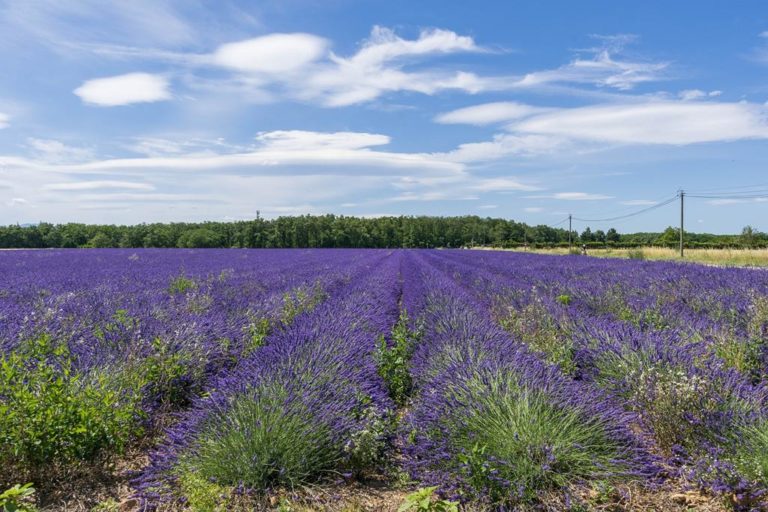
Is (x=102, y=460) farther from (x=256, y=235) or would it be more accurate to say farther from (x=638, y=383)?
(x=256, y=235)

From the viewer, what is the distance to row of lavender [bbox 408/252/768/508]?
119 inches

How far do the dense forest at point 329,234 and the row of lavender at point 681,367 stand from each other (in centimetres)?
6244

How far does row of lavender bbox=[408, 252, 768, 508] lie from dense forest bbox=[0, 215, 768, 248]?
62435 mm

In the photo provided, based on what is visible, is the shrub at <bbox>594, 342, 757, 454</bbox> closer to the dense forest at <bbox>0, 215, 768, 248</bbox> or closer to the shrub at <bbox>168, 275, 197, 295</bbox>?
the shrub at <bbox>168, 275, 197, 295</bbox>

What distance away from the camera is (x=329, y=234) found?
94875mm

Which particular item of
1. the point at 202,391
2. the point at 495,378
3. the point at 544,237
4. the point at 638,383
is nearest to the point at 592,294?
the point at 638,383

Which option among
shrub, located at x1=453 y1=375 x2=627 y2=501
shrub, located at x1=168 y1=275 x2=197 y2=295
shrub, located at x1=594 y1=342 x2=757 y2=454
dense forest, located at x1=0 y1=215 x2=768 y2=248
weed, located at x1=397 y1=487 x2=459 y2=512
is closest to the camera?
weed, located at x1=397 y1=487 x2=459 y2=512

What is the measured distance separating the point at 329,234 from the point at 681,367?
92.1 metres

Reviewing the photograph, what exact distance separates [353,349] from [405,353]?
3.83ft

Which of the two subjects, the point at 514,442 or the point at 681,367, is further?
the point at 681,367

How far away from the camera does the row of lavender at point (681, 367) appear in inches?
119

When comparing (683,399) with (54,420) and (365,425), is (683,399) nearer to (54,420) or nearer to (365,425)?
(365,425)

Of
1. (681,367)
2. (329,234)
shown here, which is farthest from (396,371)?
(329,234)

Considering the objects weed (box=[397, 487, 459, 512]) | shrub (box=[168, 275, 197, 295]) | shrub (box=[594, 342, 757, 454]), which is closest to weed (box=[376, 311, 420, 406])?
shrub (box=[594, 342, 757, 454])
